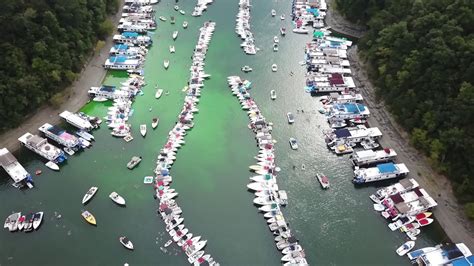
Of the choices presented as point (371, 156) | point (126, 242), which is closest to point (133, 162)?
point (126, 242)

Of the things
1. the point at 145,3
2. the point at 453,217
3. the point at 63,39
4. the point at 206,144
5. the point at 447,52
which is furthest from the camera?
the point at 145,3

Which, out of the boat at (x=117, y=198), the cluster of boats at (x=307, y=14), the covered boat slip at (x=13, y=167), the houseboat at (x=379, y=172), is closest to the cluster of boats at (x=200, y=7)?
the cluster of boats at (x=307, y=14)

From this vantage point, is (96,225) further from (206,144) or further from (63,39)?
(63,39)

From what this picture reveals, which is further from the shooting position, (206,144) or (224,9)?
(224,9)

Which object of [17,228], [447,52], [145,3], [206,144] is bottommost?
[17,228]

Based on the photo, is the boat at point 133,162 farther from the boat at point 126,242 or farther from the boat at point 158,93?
the boat at point 158,93

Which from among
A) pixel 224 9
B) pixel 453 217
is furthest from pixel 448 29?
pixel 224 9

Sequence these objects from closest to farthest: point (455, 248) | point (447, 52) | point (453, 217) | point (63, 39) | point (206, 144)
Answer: point (455, 248) < point (453, 217) < point (447, 52) < point (206, 144) < point (63, 39)

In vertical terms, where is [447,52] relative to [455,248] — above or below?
above

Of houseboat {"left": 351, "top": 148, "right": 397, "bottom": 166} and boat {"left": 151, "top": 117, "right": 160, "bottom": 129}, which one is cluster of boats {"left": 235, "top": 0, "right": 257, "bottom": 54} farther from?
houseboat {"left": 351, "top": 148, "right": 397, "bottom": 166}
